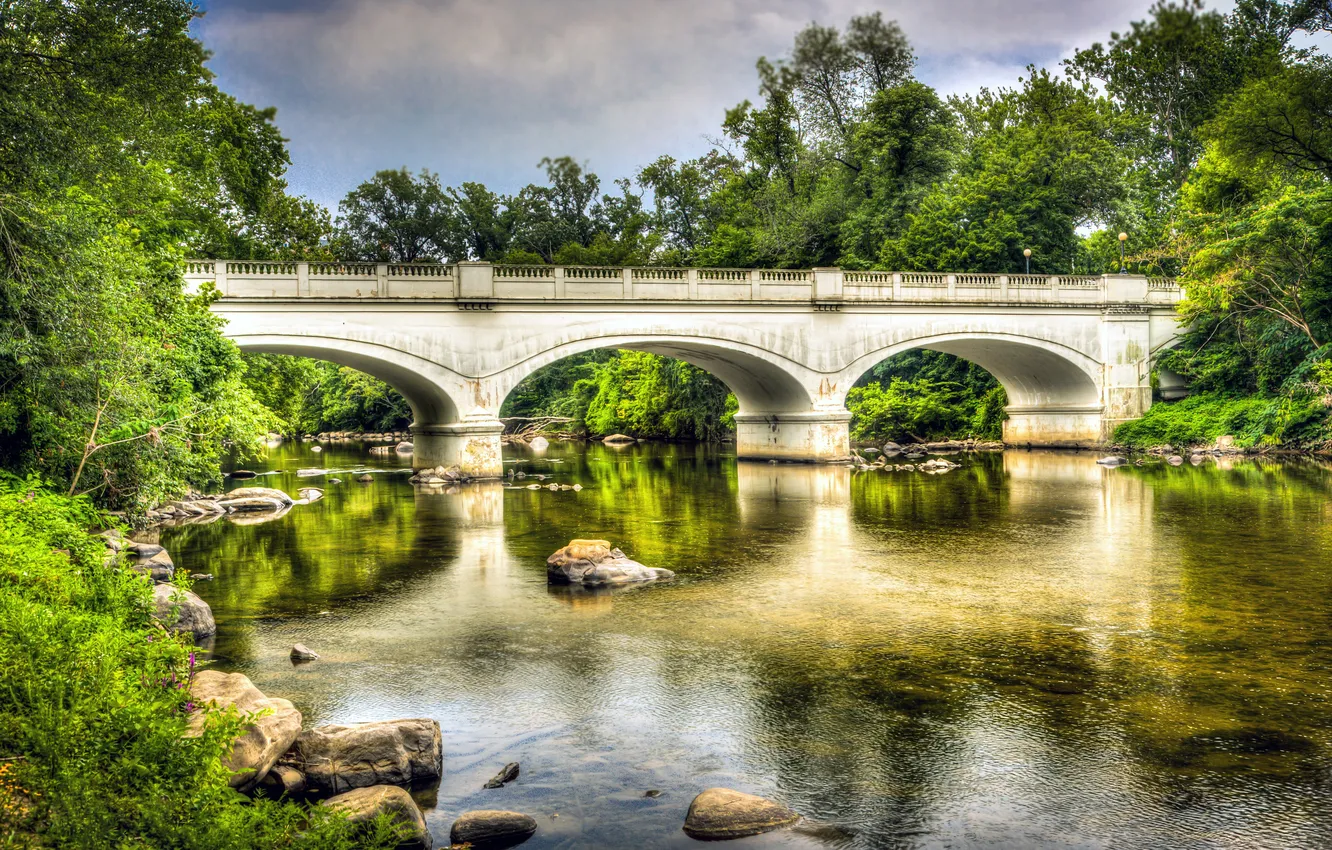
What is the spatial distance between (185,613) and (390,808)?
18.0 ft

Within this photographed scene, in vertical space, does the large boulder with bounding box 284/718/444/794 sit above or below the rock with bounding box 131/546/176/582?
below

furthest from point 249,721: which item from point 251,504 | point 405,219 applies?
point 405,219

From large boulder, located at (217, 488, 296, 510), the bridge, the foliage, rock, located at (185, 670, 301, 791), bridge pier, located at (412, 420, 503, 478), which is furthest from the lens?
bridge pier, located at (412, 420, 503, 478)

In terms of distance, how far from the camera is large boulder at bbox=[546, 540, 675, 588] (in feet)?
42.5

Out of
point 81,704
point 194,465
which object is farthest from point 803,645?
point 194,465

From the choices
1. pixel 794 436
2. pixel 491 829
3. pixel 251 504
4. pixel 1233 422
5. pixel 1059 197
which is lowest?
pixel 491 829

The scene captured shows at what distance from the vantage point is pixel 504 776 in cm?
656

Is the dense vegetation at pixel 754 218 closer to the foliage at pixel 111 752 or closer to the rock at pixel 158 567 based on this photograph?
the rock at pixel 158 567

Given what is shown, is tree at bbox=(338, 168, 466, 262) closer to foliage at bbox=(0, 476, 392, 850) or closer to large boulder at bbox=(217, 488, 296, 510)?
Result: large boulder at bbox=(217, 488, 296, 510)

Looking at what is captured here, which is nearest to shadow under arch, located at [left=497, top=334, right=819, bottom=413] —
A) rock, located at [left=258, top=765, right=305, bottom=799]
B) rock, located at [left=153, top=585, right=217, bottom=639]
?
rock, located at [left=153, top=585, right=217, bottom=639]

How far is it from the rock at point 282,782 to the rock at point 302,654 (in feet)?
10.7

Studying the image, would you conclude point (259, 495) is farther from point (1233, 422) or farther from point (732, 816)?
point (1233, 422)

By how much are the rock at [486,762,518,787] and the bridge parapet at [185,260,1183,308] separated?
1870 centimetres

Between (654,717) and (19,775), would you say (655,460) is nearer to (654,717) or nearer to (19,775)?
(654,717)
